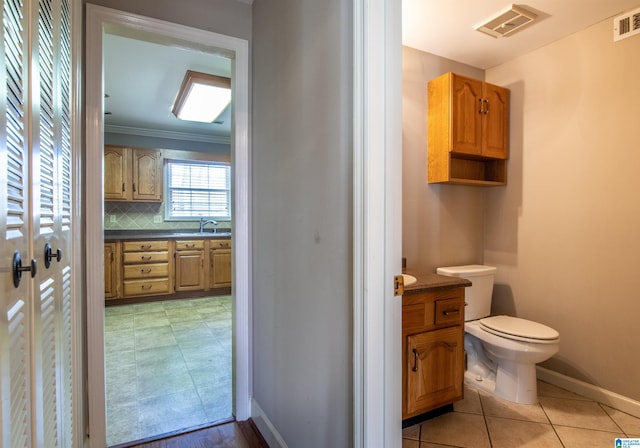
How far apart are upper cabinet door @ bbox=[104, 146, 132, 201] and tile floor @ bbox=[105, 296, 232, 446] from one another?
1611 millimetres

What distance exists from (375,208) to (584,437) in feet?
Answer: 6.57

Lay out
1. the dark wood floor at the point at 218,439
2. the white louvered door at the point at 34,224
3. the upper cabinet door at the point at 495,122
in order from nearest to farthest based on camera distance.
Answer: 1. the white louvered door at the point at 34,224
2. the dark wood floor at the point at 218,439
3. the upper cabinet door at the point at 495,122

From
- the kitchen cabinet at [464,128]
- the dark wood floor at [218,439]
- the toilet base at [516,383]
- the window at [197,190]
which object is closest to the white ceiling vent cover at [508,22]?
the kitchen cabinet at [464,128]

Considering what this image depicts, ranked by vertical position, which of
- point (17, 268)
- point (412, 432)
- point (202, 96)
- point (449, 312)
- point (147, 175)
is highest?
point (202, 96)

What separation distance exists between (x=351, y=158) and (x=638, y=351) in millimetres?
2332

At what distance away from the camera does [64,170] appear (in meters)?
1.20

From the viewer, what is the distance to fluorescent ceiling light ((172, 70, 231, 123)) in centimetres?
286

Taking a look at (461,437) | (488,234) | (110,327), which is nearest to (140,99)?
(110,327)

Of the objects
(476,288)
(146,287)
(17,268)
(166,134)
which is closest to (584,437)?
(476,288)

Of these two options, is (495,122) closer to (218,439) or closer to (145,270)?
(218,439)

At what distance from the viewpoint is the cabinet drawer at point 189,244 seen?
480 centimetres

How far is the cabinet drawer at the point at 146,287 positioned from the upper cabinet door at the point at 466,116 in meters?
4.18

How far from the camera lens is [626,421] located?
6.62ft

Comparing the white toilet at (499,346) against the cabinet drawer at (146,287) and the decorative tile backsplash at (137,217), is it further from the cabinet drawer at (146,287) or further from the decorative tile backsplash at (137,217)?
the decorative tile backsplash at (137,217)
